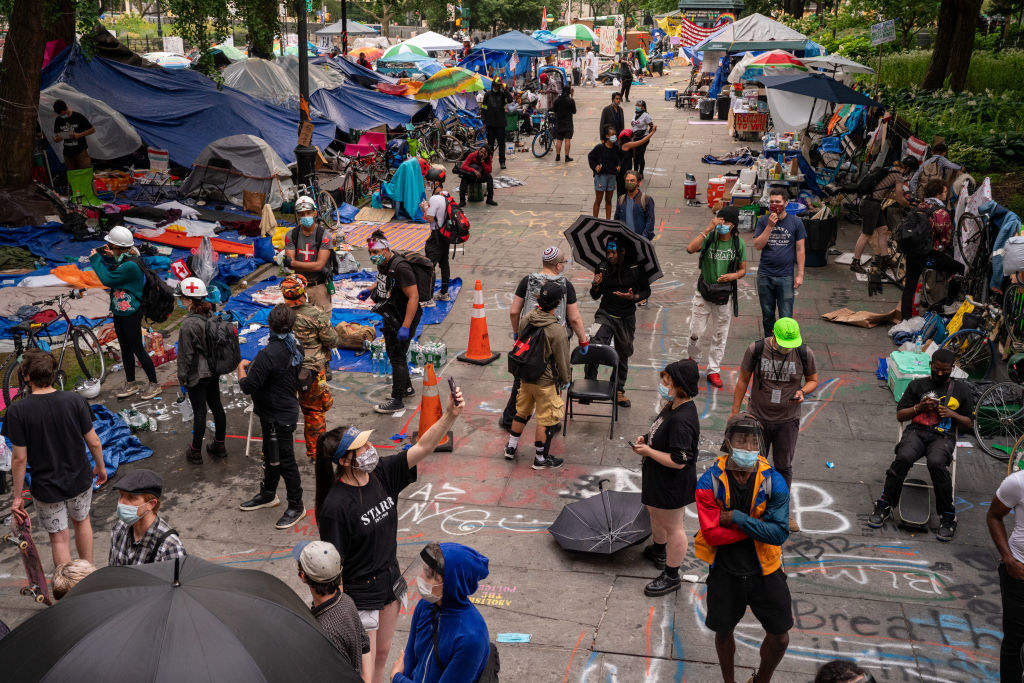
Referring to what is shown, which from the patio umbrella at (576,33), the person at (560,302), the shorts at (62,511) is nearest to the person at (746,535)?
the person at (560,302)

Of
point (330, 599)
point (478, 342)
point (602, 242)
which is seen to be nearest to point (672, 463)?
point (330, 599)

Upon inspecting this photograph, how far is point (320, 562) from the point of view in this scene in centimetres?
407

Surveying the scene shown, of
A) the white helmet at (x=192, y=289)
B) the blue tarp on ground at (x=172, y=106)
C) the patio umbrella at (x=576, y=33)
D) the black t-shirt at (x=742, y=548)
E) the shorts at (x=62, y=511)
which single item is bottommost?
the shorts at (x=62, y=511)

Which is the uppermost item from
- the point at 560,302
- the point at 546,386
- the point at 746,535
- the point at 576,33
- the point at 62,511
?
the point at 576,33

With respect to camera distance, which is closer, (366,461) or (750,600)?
(366,461)

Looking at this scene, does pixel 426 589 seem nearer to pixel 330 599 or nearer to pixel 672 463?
pixel 330 599

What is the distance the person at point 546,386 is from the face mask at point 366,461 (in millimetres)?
3170

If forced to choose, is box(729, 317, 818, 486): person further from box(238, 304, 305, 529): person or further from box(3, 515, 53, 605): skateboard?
box(3, 515, 53, 605): skateboard

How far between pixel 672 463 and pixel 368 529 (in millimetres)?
2198

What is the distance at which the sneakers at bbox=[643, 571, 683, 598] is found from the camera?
20.7 feet

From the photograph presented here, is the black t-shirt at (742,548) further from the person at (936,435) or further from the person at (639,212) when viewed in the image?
the person at (639,212)

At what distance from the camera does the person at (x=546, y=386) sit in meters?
7.73

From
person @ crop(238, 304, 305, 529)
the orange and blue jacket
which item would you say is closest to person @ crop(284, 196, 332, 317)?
person @ crop(238, 304, 305, 529)

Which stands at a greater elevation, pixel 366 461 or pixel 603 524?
pixel 366 461
